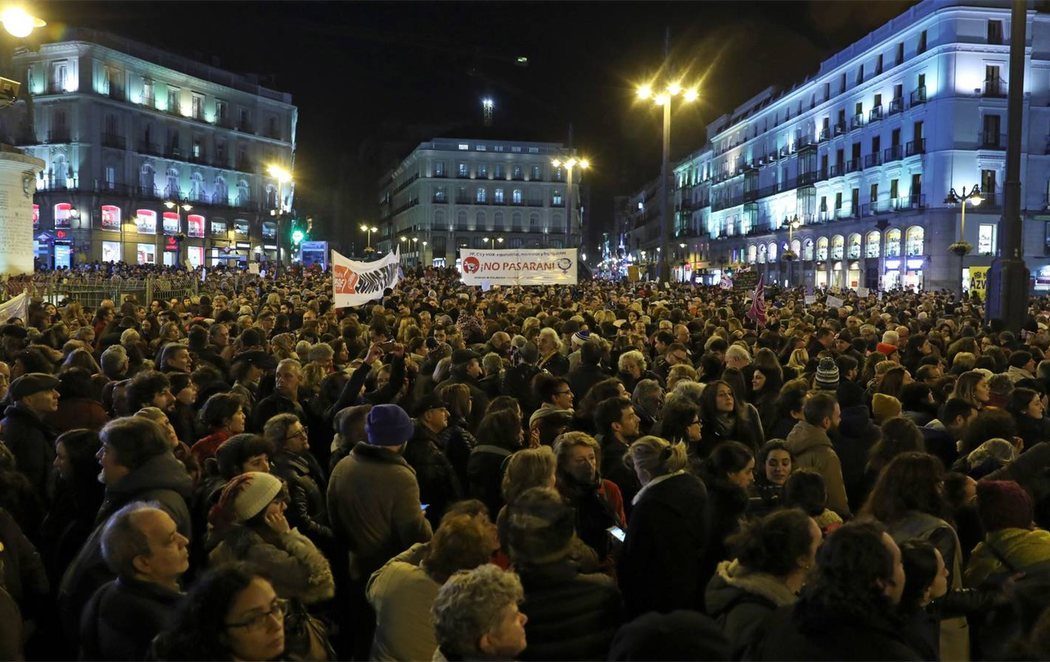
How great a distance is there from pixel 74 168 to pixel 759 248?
168 feet

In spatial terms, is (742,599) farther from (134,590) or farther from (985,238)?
(985,238)

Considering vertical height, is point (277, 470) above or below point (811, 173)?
below

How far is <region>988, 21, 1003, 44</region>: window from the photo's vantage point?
46.3m

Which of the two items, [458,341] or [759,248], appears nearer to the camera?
[458,341]

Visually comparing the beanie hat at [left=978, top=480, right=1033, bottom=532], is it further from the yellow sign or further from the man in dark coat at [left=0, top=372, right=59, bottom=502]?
the yellow sign

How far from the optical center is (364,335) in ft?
37.2

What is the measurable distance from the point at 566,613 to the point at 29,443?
390cm

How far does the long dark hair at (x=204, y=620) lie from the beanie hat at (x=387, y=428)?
193cm

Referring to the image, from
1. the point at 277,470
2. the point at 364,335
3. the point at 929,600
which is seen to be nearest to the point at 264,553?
the point at 277,470

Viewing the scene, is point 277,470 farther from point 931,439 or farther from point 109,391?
point 931,439

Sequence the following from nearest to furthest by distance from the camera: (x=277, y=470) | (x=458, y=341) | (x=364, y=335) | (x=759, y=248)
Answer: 1. (x=277, y=470)
2. (x=458, y=341)
3. (x=364, y=335)
4. (x=759, y=248)

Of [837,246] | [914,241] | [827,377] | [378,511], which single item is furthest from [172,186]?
[378,511]

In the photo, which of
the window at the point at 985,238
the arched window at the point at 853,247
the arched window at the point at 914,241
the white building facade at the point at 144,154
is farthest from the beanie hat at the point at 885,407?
the white building facade at the point at 144,154

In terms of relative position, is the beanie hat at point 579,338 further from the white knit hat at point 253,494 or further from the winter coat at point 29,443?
the white knit hat at point 253,494
